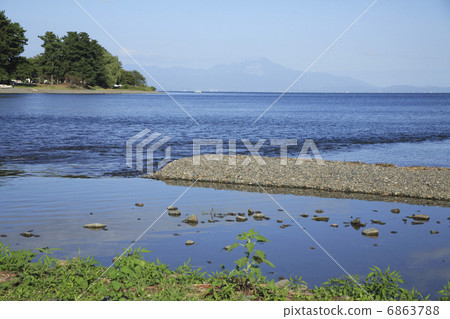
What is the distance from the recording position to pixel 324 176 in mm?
16547

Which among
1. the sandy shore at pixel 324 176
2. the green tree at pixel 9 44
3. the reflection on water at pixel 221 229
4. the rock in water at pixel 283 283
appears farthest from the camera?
the green tree at pixel 9 44

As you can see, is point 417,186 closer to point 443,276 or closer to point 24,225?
point 443,276

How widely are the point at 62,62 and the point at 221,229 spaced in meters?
133

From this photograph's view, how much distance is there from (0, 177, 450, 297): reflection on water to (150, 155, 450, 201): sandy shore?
148 cm

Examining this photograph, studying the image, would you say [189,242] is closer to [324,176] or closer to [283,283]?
[283,283]

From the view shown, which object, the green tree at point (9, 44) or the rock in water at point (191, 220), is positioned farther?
the green tree at point (9, 44)

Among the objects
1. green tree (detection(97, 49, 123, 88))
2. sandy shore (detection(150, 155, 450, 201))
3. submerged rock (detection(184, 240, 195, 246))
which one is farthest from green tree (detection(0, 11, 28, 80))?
submerged rock (detection(184, 240, 195, 246))

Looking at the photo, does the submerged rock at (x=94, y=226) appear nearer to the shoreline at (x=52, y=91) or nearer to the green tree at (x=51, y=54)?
the shoreline at (x=52, y=91)

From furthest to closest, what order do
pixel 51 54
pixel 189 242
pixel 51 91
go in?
pixel 51 91
pixel 51 54
pixel 189 242

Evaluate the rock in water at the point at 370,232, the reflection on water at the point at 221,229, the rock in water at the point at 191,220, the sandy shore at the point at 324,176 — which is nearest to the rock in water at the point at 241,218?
A: the reflection on water at the point at 221,229

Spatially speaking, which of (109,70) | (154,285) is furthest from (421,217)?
(109,70)

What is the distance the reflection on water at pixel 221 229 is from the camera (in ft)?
26.6

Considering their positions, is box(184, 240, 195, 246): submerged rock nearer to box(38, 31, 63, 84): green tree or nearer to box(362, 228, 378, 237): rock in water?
box(362, 228, 378, 237): rock in water
